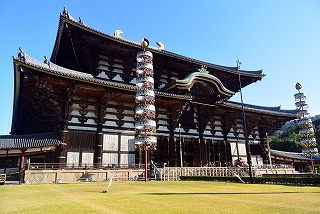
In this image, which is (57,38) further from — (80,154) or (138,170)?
(138,170)

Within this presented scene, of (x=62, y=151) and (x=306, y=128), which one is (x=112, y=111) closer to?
(x=62, y=151)

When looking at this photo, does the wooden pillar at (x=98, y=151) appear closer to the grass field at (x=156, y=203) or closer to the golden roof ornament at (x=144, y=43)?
the golden roof ornament at (x=144, y=43)

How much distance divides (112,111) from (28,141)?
22.6 ft

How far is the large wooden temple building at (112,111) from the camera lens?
1719cm

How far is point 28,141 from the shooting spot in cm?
1623

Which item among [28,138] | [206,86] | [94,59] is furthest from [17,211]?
[206,86]

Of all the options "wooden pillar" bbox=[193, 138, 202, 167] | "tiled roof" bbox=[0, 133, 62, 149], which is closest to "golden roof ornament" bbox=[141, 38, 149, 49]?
"tiled roof" bbox=[0, 133, 62, 149]

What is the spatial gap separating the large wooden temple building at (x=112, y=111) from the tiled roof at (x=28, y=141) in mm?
61

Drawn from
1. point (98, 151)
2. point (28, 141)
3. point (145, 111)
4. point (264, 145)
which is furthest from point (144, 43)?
point (264, 145)

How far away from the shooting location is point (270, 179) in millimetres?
15102

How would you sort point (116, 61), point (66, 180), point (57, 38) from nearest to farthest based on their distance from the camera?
1. point (66, 180)
2. point (57, 38)
3. point (116, 61)

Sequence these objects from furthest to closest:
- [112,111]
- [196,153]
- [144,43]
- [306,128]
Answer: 1. [306,128]
2. [196,153]
3. [112,111]
4. [144,43]

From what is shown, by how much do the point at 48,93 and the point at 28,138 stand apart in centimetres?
355

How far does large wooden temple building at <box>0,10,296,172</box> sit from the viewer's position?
17.2 metres
